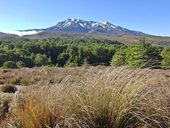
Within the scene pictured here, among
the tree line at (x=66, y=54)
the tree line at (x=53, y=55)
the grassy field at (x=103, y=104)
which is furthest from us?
the tree line at (x=53, y=55)

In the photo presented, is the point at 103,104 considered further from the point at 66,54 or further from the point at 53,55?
the point at 53,55

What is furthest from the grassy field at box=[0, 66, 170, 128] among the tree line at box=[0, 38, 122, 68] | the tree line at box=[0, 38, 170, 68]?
the tree line at box=[0, 38, 122, 68]

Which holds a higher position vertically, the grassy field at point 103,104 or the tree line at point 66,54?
the grassy field at point 103,104

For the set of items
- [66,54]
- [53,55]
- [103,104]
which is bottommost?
[53,55]

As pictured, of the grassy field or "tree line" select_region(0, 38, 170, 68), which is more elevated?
the grassy field

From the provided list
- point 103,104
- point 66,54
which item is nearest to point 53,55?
point 66,54

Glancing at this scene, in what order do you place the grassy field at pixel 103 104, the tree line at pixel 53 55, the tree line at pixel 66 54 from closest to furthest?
1. the grassy field at pixel 103 104
2. the tree line at pixel 66 54
3. the tree line at pixel 53 55

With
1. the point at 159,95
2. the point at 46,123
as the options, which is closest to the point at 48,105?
the point at 46,123

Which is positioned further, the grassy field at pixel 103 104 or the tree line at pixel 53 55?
the tree line at pixel 53 55

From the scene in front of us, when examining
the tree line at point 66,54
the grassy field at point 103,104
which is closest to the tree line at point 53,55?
the tree line at point 66,54

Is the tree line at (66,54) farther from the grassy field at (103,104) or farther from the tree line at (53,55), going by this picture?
the grassy field at (103,104)

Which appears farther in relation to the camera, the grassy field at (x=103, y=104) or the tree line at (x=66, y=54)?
the tree line at (x=66, y=54)

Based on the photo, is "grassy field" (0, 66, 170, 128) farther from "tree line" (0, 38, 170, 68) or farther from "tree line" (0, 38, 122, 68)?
"tree line" (0, 38, 122, 68)

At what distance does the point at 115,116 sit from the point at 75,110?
0.43 meters
